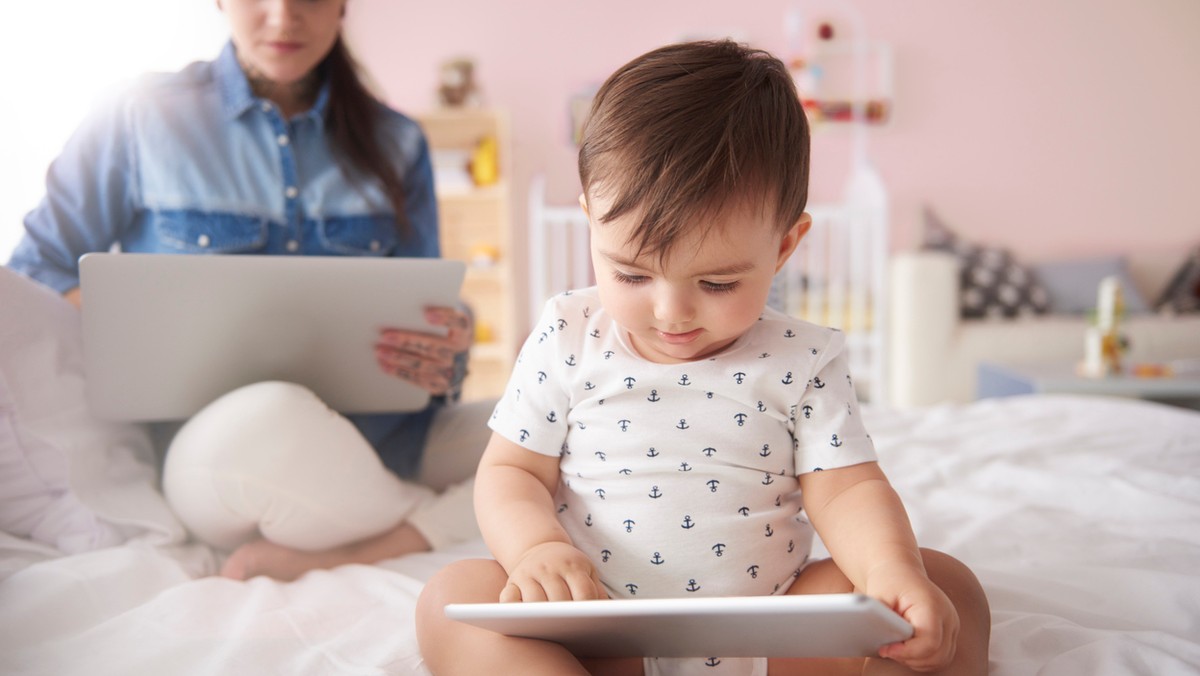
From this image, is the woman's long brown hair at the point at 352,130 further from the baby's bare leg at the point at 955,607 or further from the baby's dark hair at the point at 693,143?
the baby's bare leg at the point at 955,607

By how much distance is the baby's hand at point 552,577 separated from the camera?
64 cm

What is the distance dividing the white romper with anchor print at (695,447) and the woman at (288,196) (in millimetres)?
336

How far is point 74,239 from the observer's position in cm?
117

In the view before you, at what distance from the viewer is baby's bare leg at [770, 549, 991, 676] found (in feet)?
2.13

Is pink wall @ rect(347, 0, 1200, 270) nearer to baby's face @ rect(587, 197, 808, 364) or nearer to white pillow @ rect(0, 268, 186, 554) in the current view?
white pillow @ rect(0, 268, 186, 554)

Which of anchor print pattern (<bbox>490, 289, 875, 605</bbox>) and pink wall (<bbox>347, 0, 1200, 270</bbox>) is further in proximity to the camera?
pink wall (<bbox>347, 0, 1200, 270</bbox>)

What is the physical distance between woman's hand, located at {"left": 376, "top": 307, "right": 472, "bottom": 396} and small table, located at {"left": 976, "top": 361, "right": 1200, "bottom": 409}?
74.9 inches

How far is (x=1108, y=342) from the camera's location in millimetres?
2586

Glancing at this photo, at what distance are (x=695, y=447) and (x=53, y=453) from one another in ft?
2.19

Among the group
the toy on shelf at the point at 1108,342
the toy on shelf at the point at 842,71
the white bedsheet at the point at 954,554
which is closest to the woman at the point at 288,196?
the white bedsheet at the point at 954,554

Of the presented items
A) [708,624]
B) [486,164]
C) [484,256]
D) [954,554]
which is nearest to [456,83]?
[486,164]

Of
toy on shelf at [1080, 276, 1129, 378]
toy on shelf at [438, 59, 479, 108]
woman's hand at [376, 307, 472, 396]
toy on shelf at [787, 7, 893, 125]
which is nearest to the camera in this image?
woman's hand at [376, 307, 472, 396]

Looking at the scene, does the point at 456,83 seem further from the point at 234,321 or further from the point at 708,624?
the point at 708,624

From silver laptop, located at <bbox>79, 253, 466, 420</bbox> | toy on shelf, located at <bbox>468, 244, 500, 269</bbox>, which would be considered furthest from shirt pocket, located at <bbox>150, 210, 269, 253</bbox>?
toy on shelf, located at <bbox>468, 244, 500, 269</bbox>
